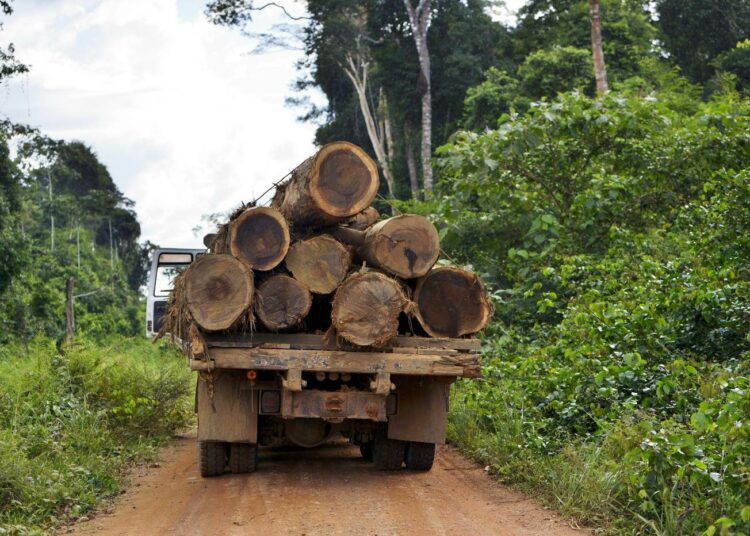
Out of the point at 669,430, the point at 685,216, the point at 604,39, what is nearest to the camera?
the point at 669,430

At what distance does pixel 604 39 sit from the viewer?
27766 mm

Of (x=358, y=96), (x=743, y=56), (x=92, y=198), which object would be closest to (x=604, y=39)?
(x=743, y=56)

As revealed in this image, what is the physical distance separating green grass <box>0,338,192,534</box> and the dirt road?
0.34 m

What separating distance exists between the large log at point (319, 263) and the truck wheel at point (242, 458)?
162 centimetres

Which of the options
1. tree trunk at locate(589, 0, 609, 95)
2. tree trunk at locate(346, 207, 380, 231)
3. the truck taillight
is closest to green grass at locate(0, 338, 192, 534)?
the truck taillight

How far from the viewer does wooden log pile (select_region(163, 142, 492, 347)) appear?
7121mm

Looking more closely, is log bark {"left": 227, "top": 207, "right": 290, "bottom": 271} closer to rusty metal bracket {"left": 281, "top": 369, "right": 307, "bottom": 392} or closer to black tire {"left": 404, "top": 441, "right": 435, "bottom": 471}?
rusty metal bracket {"left": 281, "top": 369, "right": 307, "bottom": 392}

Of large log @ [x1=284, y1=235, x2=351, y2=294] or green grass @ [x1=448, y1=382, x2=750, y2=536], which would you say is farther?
large log @ [x1=284, y1=235, x2=351, y2=294]

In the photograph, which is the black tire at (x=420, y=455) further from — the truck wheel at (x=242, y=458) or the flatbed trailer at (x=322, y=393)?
the truck wheel at (x=242, y=458)

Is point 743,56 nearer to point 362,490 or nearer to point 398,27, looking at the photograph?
point 398,27

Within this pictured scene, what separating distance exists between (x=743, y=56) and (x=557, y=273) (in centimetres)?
1645

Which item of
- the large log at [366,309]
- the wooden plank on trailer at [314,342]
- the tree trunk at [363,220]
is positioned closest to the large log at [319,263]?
the large log at [366,309]

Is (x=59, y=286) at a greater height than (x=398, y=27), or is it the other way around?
(x=398, y=27)

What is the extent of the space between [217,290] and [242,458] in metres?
1.79
